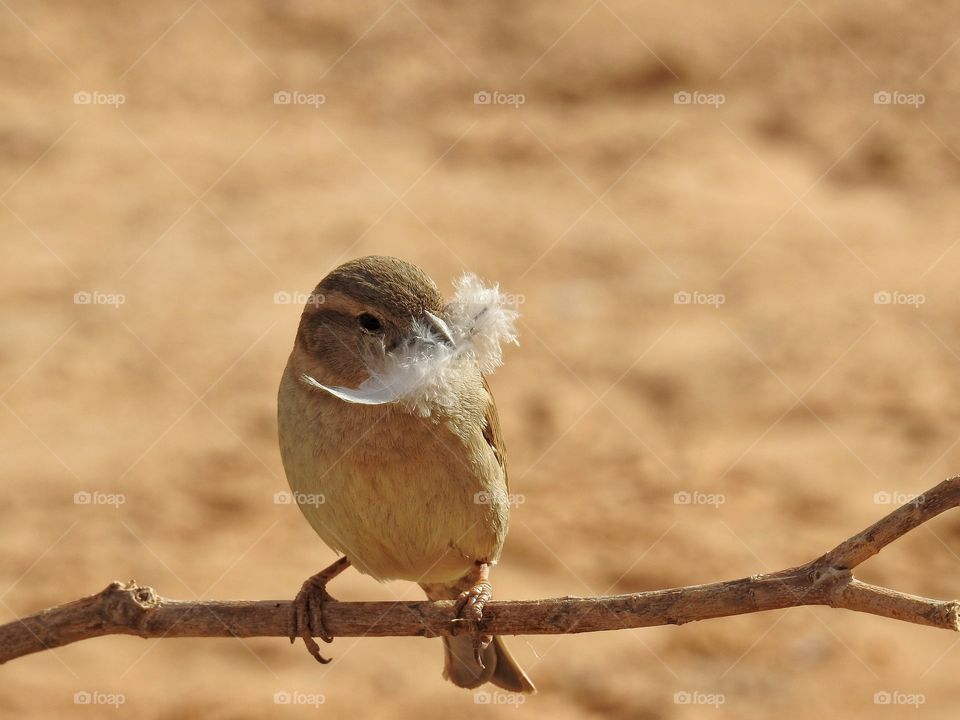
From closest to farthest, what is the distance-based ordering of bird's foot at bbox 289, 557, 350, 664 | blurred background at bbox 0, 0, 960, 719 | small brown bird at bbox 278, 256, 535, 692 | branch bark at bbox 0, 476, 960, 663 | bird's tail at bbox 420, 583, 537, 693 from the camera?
branch bark at bbox 0, 476, 960, 663 < small brown bird at bbox 278, 256, 535, 692 < bird's foot at bbox 289, 557, 350, 664 < bird's tail at bbox 420, 583, 537, 693 < blurred background at bbox 0, 0, 960, 719

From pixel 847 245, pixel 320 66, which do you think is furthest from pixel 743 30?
pixel 320 66

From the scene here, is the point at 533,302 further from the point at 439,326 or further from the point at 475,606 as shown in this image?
the point at 439,326

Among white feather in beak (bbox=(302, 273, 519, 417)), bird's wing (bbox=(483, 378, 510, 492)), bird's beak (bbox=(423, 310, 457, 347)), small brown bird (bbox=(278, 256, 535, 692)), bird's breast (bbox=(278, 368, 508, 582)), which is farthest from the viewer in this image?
bird's wing (bbox=(483, 378, 510, 492))

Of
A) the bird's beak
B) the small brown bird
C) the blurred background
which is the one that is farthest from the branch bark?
the blurred background

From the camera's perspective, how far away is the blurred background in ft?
27.4

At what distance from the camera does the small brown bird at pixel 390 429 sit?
4.47 meters

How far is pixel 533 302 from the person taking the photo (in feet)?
39.0

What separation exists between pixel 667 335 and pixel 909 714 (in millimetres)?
4617

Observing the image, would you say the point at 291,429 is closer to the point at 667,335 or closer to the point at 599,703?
the point at 599,703

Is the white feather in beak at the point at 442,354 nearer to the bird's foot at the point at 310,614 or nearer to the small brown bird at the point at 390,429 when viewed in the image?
the small brown bird at the point at 390,429

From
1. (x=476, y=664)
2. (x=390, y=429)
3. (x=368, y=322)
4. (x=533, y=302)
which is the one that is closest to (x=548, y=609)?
(x=390, y=429)

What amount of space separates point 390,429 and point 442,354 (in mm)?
449

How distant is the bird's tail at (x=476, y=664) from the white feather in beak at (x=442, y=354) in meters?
1.35

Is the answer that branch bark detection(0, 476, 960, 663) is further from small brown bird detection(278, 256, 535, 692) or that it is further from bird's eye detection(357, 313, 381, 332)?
bird's eye detection(357, 313, 381, 332)
